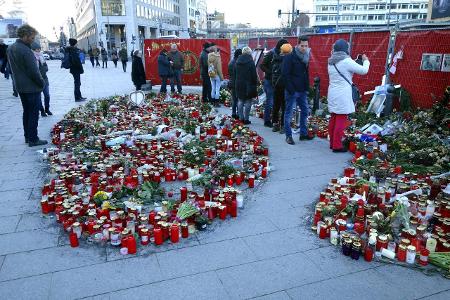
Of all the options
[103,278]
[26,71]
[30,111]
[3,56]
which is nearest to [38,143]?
[30,111]

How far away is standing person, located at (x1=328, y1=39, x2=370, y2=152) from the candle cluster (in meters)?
1.36

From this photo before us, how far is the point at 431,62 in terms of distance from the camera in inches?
300

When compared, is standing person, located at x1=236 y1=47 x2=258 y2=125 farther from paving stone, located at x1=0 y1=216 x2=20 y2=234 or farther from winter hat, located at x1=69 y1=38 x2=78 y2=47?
winter hat, located at x1=69 y1=38 x2=78 y2=47

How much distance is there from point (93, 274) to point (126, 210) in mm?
1060

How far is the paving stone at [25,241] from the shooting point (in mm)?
3369

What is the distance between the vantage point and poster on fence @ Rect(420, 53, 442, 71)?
24.5 ft

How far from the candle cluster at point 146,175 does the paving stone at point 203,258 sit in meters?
0.25

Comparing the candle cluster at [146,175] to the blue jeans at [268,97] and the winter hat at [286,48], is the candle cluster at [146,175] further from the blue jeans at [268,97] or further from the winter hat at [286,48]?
the winter hat at [286,48]

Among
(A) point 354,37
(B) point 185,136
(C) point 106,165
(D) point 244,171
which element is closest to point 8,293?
(C) point 106,165

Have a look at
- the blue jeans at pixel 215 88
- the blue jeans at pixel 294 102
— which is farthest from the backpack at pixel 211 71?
the blue jeans at pixel 294 102

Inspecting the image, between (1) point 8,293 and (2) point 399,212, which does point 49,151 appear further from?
(2) point 399,212

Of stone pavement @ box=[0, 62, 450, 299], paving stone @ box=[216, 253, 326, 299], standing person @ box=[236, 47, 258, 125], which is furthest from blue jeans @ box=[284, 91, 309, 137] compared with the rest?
paving stone @ box=[216, 253, 326, 299]

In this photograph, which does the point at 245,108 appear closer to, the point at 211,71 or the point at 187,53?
the point at 211,71

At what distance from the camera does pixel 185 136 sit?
269 inches
